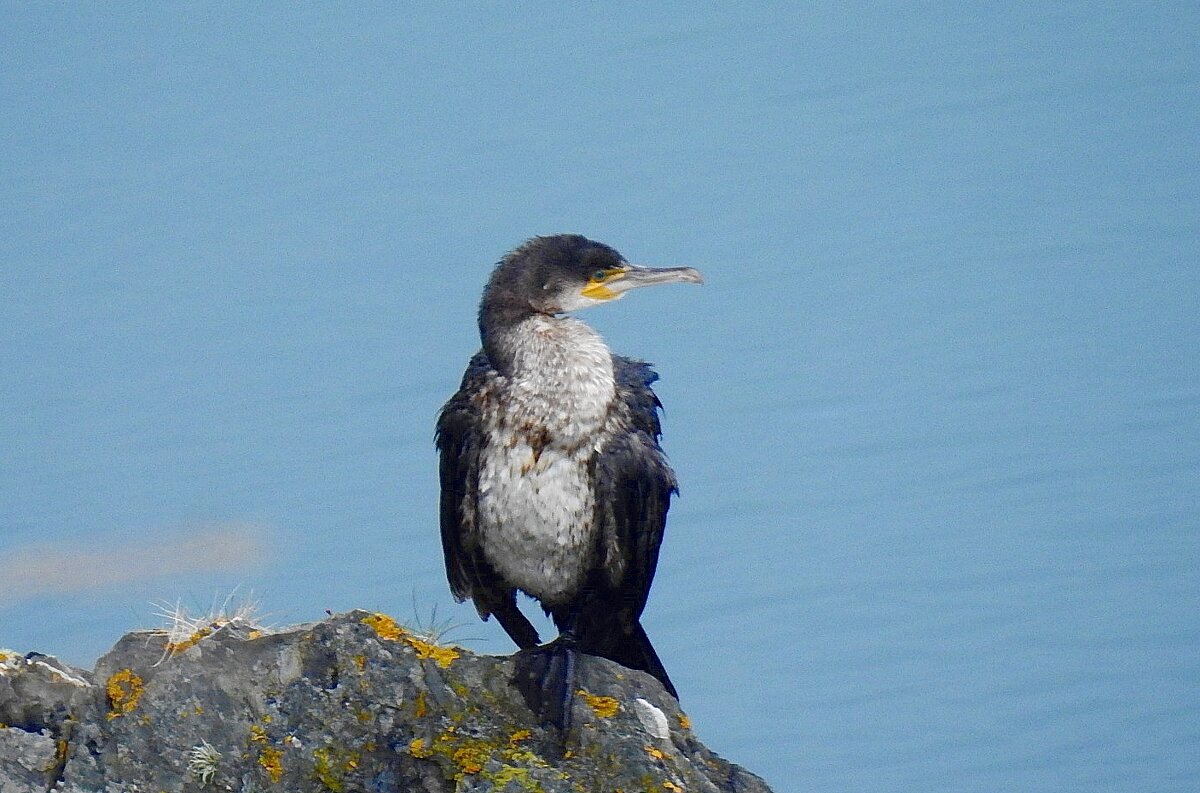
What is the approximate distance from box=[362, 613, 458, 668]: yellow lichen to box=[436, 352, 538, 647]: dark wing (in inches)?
25.1

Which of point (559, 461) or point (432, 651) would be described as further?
point (559, 461)

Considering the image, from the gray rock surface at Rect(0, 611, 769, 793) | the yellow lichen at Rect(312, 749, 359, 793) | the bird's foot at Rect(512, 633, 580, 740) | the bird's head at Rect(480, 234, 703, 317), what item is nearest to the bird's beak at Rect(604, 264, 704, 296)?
the bird's head at Rect(480, 234, 703, 317)

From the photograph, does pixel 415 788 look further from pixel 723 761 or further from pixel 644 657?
pixel 644 657

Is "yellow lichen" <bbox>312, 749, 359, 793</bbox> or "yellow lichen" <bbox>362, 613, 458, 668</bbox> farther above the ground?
"yellow lichen" <bbox>362, 613, 458, 668</bbox>

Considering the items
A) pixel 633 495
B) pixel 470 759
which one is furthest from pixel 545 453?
pixel 470 759

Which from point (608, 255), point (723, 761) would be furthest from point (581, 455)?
point (723, 761)

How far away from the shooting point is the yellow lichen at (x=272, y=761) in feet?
9.71

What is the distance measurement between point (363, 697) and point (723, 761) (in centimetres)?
79

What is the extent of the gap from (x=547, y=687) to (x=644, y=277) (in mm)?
1158

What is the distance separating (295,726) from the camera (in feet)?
9.87

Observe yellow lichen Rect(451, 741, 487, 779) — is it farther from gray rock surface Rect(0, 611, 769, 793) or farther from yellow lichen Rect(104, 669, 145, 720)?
yellow lichen Rect(104, 669, 145, 720)

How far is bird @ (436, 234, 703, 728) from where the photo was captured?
366 centimetres

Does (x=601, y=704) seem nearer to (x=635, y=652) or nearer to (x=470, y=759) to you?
(x=470, y=759)

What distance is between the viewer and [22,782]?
290 cm
